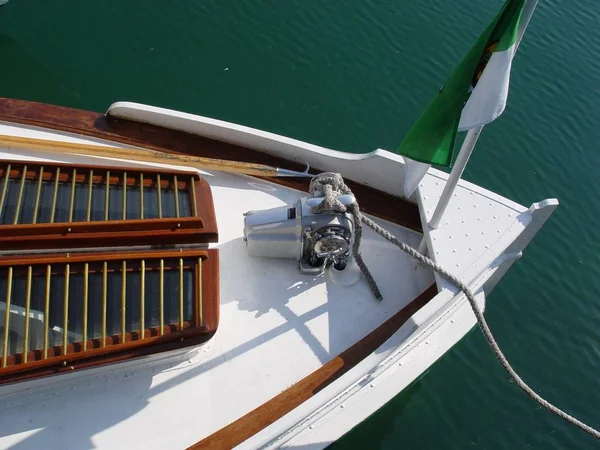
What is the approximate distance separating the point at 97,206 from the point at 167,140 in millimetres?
1829

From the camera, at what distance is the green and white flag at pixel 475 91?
13.5 feet

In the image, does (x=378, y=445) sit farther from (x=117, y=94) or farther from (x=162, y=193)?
(x=117, y=94)

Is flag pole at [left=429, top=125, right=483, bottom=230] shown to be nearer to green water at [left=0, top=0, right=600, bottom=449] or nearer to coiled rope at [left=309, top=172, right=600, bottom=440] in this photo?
coiled rope at [left=309, top=172, right=600, bottom=440]

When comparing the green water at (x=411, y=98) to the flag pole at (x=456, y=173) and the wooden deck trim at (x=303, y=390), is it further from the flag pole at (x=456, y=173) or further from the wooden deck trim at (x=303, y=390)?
the flag pole at (x=456, y=173)

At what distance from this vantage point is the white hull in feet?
15.4

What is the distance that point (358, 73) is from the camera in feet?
37.0

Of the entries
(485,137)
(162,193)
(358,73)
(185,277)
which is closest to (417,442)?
(185,277)

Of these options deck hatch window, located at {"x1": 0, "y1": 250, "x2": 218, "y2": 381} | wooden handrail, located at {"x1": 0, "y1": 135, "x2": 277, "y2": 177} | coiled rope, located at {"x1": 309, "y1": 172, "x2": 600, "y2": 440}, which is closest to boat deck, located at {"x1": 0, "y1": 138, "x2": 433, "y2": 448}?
wooden handrail, located at {"x1": 0, "y1": 135, "x2": 277, "y2": 177}

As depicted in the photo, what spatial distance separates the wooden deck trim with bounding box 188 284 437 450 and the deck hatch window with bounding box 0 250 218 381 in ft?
3.14

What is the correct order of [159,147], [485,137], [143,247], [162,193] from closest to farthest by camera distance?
[143,247] < [162,193] < [159,147] < [485,137]

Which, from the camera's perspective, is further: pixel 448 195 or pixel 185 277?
pixel 448 195

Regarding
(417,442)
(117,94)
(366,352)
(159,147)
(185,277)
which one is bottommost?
(417,442)

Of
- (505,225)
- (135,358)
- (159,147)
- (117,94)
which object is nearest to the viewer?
(135,358)

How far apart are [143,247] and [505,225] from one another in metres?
3.71
